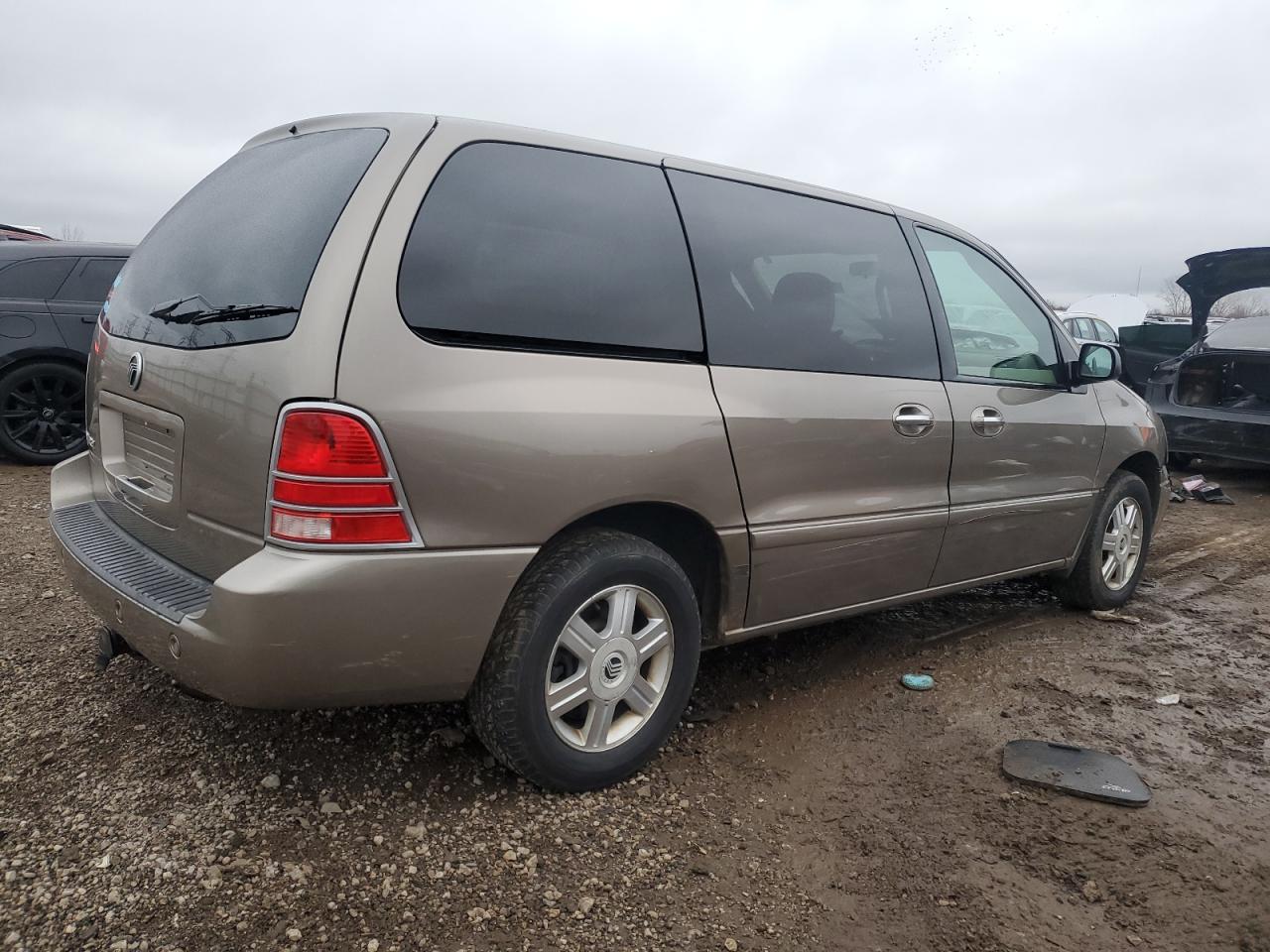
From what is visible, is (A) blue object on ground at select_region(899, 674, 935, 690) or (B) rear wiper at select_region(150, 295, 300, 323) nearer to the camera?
(B) rear wiper at select_region(150, 295, 300, 323)

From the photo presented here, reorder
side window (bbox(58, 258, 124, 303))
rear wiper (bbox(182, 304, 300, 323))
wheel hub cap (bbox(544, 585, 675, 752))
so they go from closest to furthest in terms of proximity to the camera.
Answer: rear wiper (bbox(182, 304, 300, 323))
wheel hub cap (bbox(544, 585, 675, 752))
side window (bbox(58, 258, 124, 303))

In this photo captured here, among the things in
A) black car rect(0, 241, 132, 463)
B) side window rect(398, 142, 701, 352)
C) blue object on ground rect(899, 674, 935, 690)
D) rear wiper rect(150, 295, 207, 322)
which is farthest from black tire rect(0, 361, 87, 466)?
blue object on ground rect(899, 674, 935, 690)

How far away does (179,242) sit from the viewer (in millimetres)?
2729

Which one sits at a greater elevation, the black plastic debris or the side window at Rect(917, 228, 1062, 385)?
the side window at Rect(917, 228, 1062, 385)

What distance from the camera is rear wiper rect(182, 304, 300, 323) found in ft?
7.24

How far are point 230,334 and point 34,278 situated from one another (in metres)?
5.81

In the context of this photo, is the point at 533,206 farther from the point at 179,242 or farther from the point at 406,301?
the point at 179,242

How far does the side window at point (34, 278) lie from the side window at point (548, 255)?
5896 millimetres

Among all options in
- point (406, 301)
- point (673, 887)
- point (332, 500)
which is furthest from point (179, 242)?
point (673, 887)

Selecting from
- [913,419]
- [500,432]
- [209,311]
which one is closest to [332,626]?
[500,432]

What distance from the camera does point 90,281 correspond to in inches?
278

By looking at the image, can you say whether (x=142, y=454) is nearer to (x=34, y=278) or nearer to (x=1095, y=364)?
(x=1095, y=364)

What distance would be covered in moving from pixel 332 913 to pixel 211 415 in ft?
3.79

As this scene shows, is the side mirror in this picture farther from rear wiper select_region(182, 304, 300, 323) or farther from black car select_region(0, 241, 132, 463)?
black car select_region(0, 241, 132, 463)
